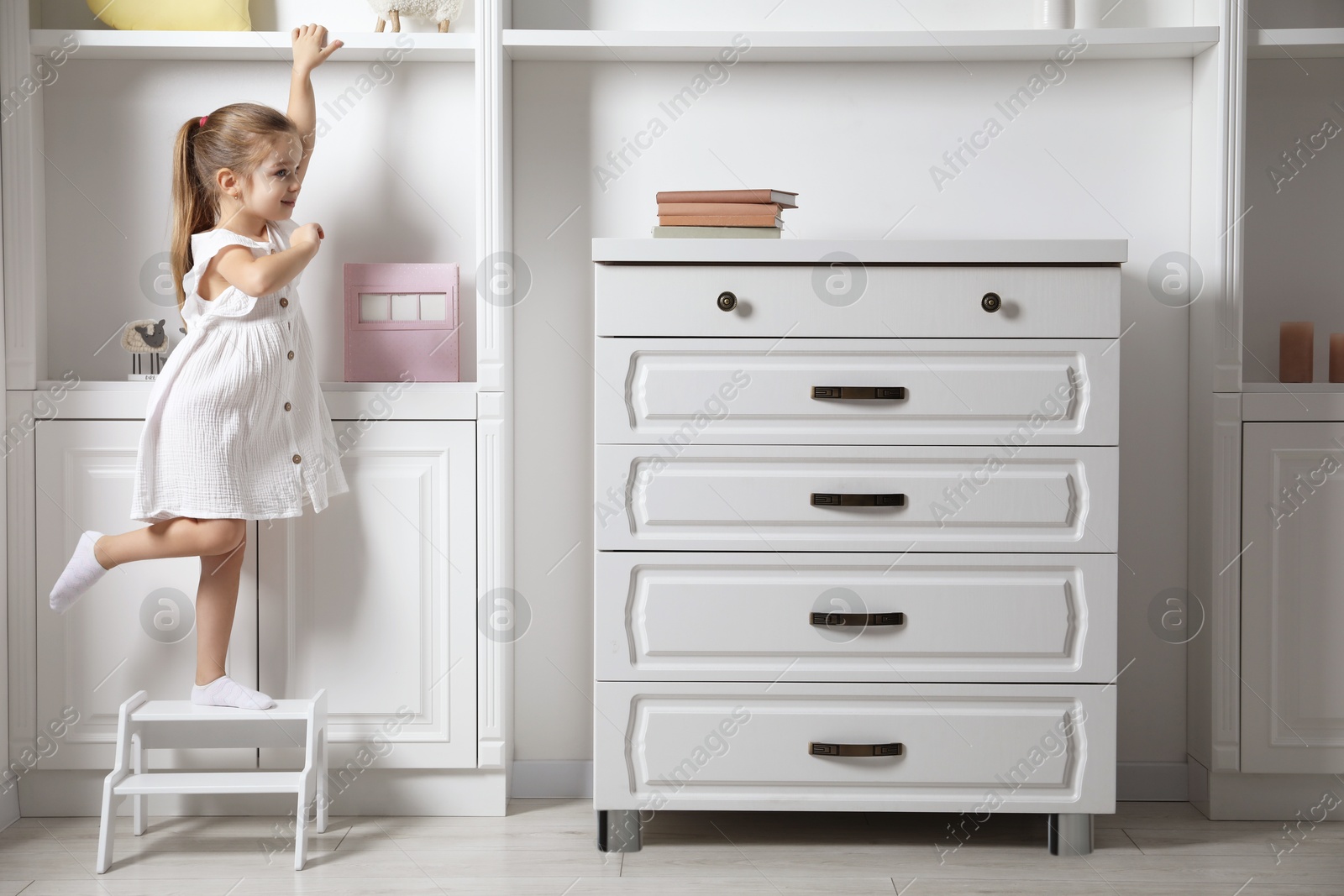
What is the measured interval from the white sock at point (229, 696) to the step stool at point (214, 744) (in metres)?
0.01

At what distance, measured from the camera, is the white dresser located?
62.0 inches

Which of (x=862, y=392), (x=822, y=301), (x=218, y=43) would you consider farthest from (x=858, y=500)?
(x=218, y=43)

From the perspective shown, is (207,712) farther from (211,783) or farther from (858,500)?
(858,500)

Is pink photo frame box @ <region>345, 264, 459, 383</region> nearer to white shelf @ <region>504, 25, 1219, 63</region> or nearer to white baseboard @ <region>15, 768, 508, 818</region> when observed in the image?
white shelf @ <region>504, 25, 1219, 63</region>

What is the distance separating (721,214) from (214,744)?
4.39ft

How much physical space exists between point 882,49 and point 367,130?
1060mm

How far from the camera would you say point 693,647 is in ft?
5.28

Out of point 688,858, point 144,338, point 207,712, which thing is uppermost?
point 144,338

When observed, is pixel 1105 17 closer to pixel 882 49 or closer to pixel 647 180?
pixel 882 49

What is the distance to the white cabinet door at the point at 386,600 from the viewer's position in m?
1.78

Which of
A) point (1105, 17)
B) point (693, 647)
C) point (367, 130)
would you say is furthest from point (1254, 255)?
point (367, 130)

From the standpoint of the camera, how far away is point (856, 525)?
160 cm
